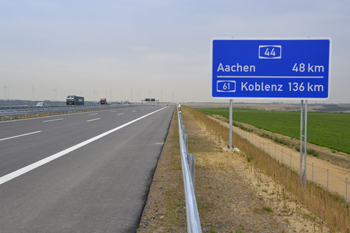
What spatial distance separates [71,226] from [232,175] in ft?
15.1

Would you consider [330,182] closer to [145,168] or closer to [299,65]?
[299,65]

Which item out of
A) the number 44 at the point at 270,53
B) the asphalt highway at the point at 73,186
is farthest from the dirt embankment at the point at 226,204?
the number 44 at the point at 270,53

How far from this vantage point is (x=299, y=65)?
8.88 meters

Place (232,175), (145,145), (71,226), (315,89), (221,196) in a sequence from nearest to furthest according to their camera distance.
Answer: (71,226) → (221,196) → (232,175) → (315,89) → (145,145)

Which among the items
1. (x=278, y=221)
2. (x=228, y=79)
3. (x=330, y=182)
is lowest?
(x=330, y=182)

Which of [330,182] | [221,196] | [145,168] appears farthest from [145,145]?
[330,182]

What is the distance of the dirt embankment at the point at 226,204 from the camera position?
14.7 ft

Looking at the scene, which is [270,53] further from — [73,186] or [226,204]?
[73,186]

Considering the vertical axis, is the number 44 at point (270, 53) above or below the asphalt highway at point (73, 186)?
above

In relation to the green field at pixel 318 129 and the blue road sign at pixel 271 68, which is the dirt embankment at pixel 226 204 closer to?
the blue road sign at pixel 271 68

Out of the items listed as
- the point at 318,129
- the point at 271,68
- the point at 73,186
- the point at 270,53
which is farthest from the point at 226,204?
the point at 318,129

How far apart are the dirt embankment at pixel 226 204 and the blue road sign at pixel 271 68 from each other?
2.95 m

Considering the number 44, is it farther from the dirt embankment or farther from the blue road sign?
the dirt embankment

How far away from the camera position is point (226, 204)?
Result: 17.7 feet
